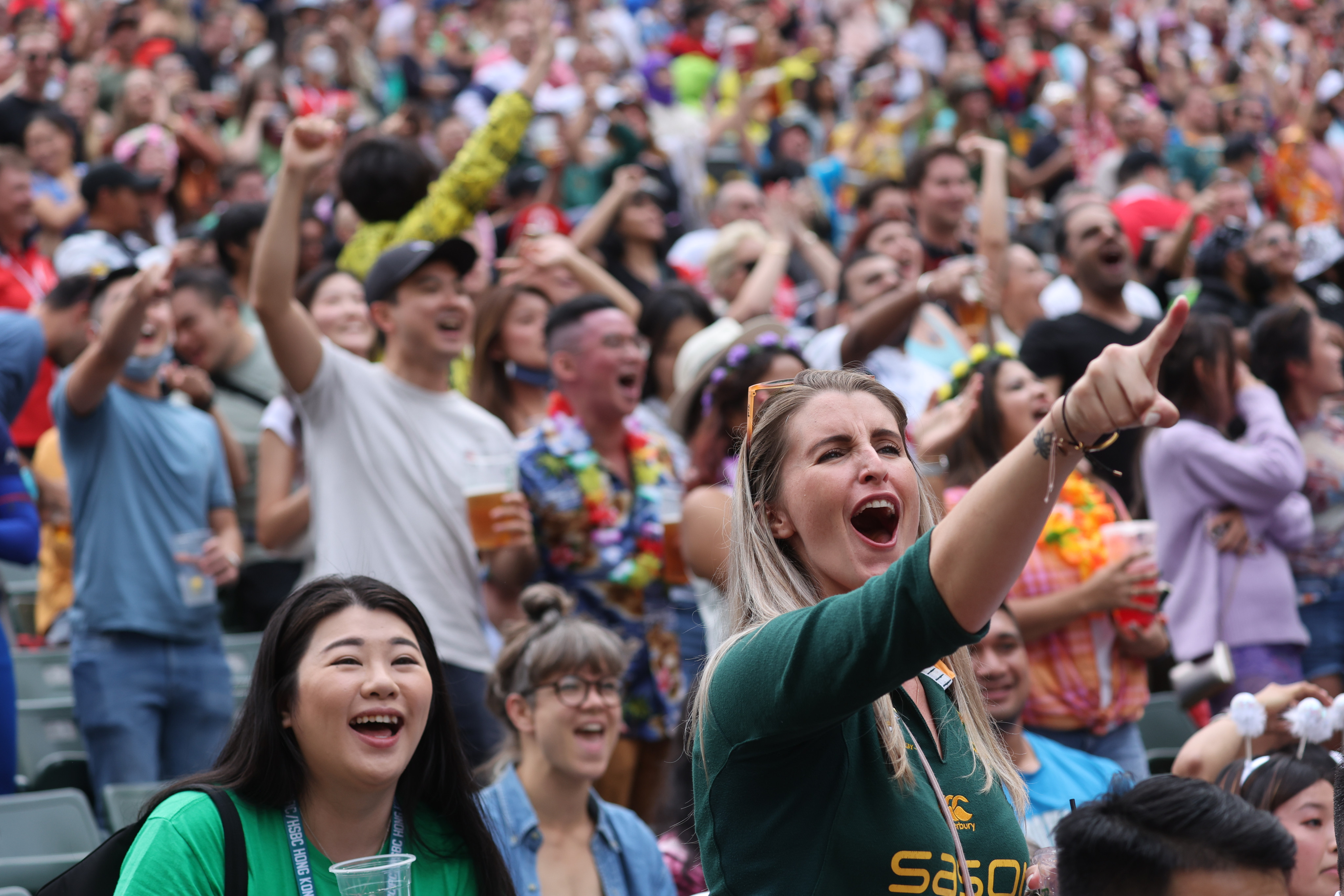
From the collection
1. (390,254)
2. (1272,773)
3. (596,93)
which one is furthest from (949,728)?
(596,93)

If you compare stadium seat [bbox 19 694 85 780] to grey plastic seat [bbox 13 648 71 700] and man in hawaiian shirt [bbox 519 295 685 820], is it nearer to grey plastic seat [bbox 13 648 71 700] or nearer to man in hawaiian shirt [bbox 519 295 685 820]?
grey plastic seat [bbox 13 648 71 700]

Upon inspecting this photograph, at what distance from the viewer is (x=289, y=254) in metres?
4.00

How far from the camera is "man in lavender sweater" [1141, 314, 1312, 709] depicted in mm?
4797

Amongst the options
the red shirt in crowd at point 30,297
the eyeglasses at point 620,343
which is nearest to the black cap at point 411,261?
the eyeglasses at point 620,343

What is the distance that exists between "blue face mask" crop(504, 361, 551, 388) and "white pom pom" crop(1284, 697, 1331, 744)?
3100 millimetres

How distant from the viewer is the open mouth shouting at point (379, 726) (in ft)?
8.34

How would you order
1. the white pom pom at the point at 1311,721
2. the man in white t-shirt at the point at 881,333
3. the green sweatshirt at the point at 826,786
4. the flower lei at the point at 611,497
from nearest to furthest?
1. the green sweatshirt at the point at 826,786
2. the white pom pom at the point at 1311,721
3. the flower lei at the point at 611,497
4. the man in white t-shirt at the point at 881,333

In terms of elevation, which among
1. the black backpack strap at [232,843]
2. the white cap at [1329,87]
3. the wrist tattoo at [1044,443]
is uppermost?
the white cap at [1329,87]

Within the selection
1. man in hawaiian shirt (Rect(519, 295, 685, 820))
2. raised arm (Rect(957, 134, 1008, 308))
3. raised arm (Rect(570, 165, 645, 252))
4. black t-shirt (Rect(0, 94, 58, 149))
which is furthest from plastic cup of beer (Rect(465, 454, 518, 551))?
black t-shirt (Rect(0, 94, 58, 149))

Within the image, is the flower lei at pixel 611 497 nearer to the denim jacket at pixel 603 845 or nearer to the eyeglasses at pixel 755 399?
the denim jacket at pixel 603 845

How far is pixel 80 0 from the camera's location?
12531mm

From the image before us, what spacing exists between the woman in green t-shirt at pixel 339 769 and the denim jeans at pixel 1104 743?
2.02 m

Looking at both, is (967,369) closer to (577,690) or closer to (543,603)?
(543,603)

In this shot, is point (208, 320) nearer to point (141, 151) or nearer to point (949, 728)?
point (141, 151)
